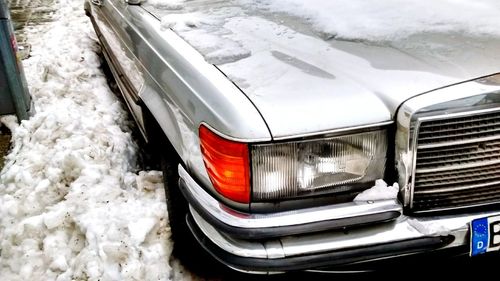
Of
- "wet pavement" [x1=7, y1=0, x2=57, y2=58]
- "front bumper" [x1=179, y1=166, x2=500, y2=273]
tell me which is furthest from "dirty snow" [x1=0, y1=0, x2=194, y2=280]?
"wet pavement" [x1=7, y1=0, x2=57, y2=58]

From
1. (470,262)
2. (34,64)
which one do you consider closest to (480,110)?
(470,262)

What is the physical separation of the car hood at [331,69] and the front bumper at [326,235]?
317 mm

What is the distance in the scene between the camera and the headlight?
188cm

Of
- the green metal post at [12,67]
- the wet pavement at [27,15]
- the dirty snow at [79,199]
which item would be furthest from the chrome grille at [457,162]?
the wet pavement at [27,15]

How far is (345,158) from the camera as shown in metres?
1.94

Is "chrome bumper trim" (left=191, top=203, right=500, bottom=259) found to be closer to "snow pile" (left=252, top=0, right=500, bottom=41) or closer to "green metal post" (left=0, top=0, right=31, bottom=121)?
Result: "snow pile" (left=252, top=0, right=500, bottom=41)

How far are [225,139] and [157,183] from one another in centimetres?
152

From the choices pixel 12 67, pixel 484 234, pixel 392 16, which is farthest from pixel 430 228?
pixel 12 67

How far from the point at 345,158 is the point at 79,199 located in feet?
5.64

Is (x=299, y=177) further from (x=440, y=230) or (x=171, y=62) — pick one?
(x=171, y=62)

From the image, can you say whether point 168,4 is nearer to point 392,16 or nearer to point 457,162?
point 392,16

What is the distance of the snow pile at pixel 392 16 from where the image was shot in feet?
8.05

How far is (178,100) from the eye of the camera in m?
2.31

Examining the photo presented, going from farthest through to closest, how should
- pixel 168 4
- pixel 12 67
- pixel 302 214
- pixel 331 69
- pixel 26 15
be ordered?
1. pixel 26 15
2. pixel 12 67
3. pixel 168 4
4. pixel 331 69
5. pixel 302 214
